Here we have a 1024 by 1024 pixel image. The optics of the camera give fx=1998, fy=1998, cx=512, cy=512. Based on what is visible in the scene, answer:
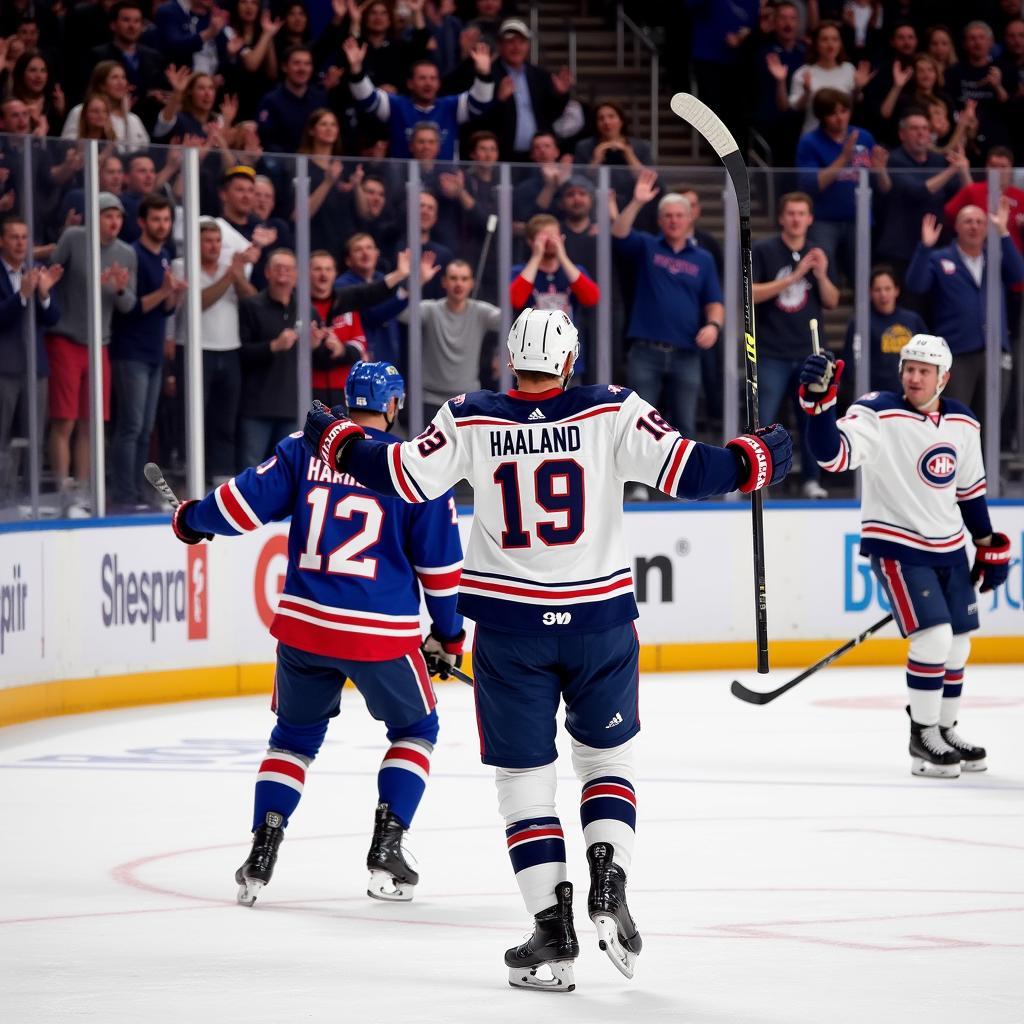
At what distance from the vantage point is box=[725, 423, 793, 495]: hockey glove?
3.90m

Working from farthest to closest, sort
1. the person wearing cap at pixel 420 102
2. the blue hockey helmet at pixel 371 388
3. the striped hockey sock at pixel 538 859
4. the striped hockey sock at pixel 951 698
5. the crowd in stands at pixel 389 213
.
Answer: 1. the person wearing cap at pixel 420 102
2. the crowd in stands at pixel 389 213
3. the striped hockey sock at pixel 951 698
4. the blue hockey helmet at pixel 371 388
5. the striped hockey sock at pixel 538 859

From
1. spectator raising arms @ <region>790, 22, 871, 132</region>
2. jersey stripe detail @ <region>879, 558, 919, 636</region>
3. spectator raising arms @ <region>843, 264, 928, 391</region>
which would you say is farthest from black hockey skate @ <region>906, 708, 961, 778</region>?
spectator raising arms @ <region>790, 22, 871, 132</region>

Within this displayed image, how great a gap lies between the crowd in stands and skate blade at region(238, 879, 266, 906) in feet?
12.4

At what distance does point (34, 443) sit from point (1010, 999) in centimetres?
546

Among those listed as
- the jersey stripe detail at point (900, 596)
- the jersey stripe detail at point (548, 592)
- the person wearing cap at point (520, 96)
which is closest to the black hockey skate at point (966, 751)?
the jersey stripe detail at point (900, 596)

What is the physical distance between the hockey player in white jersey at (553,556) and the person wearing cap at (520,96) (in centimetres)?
677

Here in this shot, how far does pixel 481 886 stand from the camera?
16.0 ft

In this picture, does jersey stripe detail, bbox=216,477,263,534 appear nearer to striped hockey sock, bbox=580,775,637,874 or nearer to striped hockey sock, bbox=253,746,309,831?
striped hockey sock, bbox=253,746,309,831

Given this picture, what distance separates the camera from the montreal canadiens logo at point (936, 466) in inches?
→ 264

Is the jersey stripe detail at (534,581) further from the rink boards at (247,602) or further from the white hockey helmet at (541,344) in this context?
the rink boards at (247,602)

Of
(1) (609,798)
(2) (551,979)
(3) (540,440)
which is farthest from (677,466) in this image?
(2) (551,979)

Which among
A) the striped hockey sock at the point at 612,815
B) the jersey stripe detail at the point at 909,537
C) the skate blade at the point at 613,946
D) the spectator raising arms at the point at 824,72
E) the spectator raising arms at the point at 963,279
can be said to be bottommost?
the skate blade at the point at 613,946

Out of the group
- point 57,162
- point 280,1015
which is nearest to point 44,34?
point 57,162

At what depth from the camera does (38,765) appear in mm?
6859
